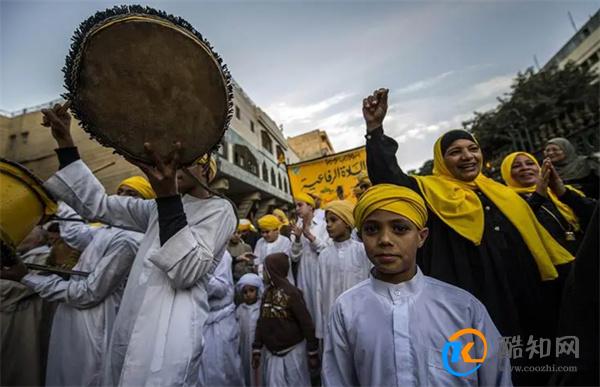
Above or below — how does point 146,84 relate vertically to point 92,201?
above

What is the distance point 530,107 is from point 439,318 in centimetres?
2274

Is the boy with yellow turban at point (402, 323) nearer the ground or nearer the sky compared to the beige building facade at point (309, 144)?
nearer the ground

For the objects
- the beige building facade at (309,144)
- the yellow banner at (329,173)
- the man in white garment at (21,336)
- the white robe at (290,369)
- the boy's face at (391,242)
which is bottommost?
the white robe at (290,369)

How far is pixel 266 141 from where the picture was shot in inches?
924

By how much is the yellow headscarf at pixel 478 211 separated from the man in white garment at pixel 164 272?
1.37 meters

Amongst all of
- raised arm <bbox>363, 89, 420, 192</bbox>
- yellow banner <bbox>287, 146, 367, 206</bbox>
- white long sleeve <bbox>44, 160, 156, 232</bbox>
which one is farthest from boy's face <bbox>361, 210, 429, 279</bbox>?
yellow banner <bbox>287, 146, 367, 206</bbox>

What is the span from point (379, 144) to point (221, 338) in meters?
2.98

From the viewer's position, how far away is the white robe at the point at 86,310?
7.84ft

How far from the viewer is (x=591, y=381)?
97cm

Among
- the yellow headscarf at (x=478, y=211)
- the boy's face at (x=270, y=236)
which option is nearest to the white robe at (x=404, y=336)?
the yellow headscarf at (x=478, y=211)

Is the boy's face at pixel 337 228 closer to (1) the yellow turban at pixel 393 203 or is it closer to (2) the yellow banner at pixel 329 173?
(1) the yellow turban at pixel 393 203

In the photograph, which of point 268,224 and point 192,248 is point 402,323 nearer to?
point 192,248

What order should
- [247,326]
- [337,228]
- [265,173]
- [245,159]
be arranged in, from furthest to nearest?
[265,173] → [245,159] → [247,326] → [337,228]

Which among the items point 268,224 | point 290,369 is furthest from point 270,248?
point 290,369
